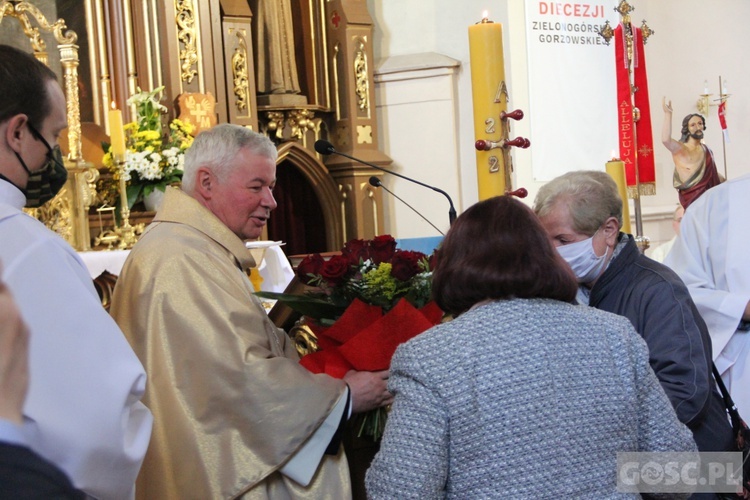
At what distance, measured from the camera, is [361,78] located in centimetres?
771

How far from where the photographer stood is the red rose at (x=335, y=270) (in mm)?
2227

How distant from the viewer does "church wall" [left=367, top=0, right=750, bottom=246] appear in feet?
26.2

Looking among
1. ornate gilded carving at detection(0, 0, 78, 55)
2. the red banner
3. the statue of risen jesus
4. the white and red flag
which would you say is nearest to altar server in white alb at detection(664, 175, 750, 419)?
ornate gilded carving at detection(0, 0, 78, 55)

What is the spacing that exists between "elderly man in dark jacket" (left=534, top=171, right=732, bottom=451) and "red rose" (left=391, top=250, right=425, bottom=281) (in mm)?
438

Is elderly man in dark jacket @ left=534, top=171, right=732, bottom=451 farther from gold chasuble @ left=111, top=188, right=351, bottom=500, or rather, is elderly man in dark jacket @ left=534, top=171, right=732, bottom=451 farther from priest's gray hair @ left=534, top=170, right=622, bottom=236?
gold chasuble @ left=111, top=188, right=351, bottom=500

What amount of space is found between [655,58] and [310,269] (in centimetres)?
838

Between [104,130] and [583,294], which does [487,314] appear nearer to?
[583,294]

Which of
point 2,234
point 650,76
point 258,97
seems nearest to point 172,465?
point 2,234

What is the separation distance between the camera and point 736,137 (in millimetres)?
10195

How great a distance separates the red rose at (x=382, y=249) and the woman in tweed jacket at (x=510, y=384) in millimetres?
518

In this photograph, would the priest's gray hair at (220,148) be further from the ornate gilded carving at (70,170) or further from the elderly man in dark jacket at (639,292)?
the ornate gilded carving at (70,170)

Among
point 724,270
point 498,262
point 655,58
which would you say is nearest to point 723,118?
point 655,58

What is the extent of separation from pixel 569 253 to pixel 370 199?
5.37m

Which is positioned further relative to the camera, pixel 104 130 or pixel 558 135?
pixel 558 135
